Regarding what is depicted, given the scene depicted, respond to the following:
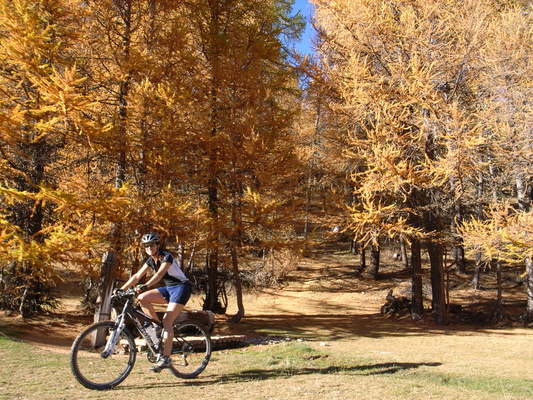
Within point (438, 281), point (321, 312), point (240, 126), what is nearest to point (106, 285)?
point (240, 126)

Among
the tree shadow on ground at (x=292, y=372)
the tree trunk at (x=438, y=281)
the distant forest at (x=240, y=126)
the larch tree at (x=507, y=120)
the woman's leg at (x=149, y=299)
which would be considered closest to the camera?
the woman's leg at (x=149, y=299)

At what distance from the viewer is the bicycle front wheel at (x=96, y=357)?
180 inches

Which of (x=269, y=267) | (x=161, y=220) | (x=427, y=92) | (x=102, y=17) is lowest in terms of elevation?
(x=269, y=267)

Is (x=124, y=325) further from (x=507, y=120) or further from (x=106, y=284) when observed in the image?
(x=507, y=120)

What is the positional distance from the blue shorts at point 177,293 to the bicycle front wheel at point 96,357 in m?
0.58

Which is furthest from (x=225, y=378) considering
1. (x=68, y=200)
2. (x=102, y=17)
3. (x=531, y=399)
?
(x=102, y=17)

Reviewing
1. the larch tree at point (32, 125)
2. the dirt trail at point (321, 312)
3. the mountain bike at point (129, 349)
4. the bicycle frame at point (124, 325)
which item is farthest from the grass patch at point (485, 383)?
the larch tree at point (32, 125)

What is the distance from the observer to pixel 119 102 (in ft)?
39.4

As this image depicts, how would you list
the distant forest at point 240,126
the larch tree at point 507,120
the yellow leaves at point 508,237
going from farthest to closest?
the larch tree at point 507,120, the yellow leaves at point 508,237, the distant forest at point 240,126

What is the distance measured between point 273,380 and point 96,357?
86.0 inches

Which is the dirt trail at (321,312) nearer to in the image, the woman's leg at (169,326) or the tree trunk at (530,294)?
the tree trunk at (530,294)

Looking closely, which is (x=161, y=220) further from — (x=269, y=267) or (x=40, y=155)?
(x=269, y=267)

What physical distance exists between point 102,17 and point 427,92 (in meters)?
8.86

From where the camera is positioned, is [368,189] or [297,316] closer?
[368,189]
